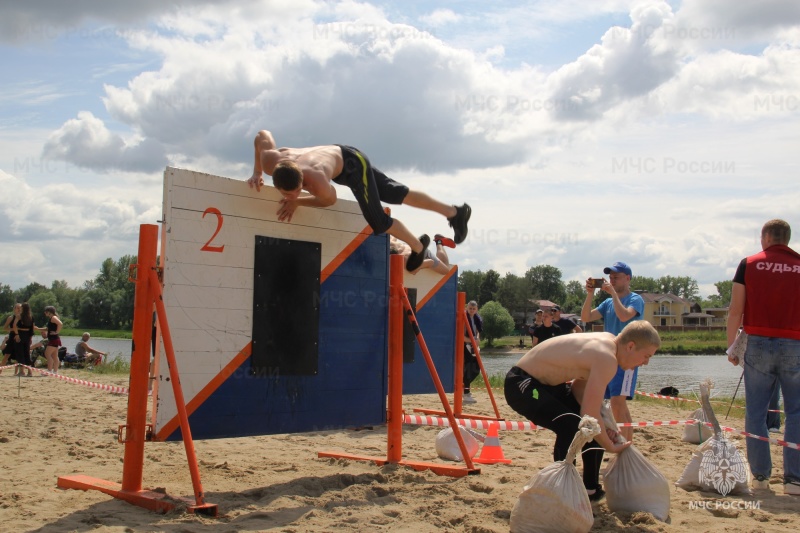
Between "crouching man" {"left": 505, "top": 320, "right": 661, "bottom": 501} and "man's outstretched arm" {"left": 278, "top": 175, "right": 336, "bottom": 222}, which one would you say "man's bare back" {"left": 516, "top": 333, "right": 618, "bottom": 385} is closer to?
"crouching man" {"left": 505, "top": 320, "right": 661, "bottom": 501}

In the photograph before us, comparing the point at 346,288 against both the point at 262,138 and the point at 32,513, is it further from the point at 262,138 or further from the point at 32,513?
the point at 32,513

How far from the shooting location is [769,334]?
5.71m

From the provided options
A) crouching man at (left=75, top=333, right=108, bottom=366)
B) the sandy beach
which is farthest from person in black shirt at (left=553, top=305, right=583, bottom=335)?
crouching man at (left=75, top=333, right=108, bottom=366)

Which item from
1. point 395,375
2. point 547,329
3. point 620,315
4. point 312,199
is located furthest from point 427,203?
point 547,329

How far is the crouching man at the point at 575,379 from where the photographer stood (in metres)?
4.64

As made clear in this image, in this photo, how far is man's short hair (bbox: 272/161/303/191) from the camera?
5.56 metres

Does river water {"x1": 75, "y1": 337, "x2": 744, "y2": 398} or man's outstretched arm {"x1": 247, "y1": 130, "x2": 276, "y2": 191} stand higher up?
man's outstretched arm {"x1": 247, "y1": 130, "x2": 276, "y2": 191}

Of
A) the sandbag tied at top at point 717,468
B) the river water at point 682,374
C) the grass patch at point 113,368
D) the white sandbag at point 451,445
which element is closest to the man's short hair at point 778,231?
the sandbag tied at top at point 717,468

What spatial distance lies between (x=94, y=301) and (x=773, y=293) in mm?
77244

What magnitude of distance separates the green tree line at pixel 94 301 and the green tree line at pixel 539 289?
107 feet

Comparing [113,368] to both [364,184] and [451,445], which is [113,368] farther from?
[364,184]

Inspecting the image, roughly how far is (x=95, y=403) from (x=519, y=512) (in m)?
8.06

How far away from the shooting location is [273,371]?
→ 5.86 metres

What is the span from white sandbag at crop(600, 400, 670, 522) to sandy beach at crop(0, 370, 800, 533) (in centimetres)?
10
